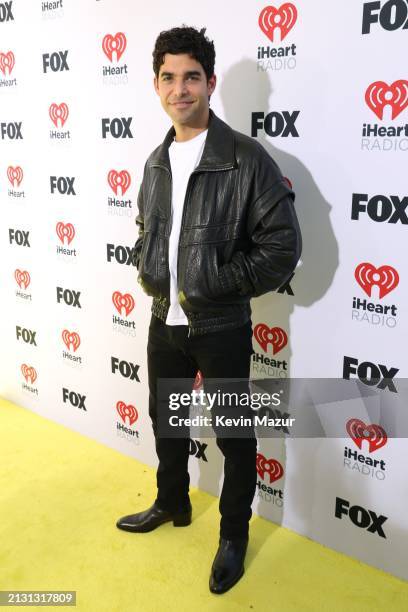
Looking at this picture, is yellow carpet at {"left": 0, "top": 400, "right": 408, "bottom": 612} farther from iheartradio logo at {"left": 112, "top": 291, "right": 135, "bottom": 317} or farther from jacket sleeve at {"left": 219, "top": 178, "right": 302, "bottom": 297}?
jacket sleeve at {"left": 219, "top": 178, "right": 302, "bottom": 297}

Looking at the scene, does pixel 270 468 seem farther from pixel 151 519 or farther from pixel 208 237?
pixel 208 237

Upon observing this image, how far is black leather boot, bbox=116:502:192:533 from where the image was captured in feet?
7.50

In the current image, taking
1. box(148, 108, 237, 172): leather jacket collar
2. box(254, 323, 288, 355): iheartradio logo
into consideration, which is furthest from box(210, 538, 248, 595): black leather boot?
box(148, 108, 237, 172): leather jacket collar

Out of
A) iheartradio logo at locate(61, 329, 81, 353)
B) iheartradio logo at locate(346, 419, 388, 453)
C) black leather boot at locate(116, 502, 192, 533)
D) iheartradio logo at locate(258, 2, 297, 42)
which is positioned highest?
iheartradio logo at locate(258, 2, 297, 42)

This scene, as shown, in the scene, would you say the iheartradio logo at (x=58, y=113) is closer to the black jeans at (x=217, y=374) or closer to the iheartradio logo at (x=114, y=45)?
the iheartradio logo at (x=114, y=45)

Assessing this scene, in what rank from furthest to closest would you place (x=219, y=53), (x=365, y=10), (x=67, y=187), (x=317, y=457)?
(x=67, y=187) → (x=317, y=457) → (x=219, y=53) → (x=365, y=10)

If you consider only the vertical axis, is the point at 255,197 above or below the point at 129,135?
below

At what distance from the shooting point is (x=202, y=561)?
214cm

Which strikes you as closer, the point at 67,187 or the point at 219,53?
the point at 219,53

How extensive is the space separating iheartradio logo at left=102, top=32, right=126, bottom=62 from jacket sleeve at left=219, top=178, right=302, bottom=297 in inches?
43.4

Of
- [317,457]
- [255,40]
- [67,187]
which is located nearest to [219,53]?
[255,40]

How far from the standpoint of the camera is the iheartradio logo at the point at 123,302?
8.65ft

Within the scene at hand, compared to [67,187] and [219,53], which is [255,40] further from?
[67,187]

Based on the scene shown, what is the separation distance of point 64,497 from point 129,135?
1.66m
